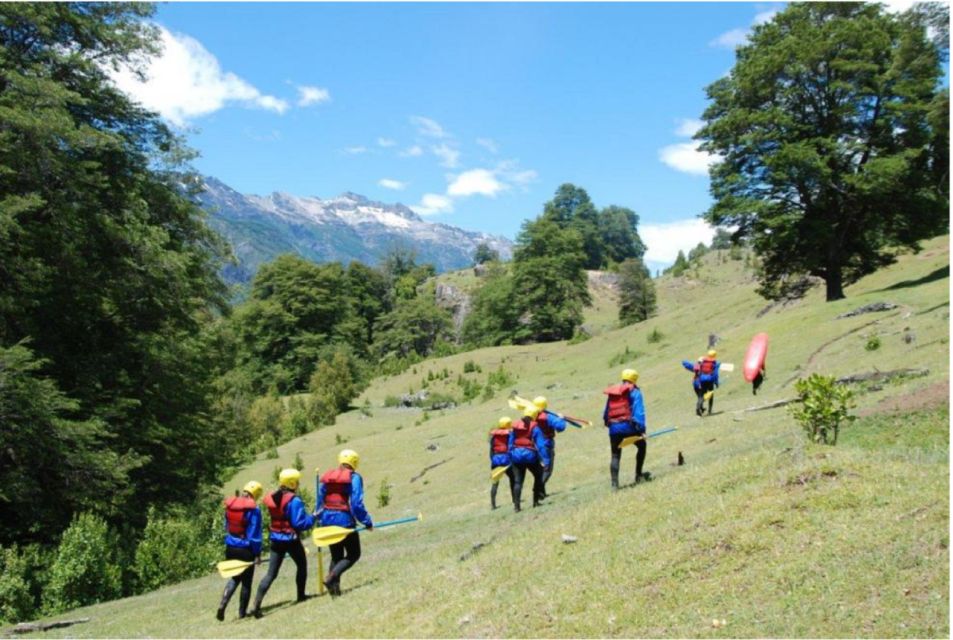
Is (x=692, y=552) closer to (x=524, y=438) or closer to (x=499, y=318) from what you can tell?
(x=524, y=438)

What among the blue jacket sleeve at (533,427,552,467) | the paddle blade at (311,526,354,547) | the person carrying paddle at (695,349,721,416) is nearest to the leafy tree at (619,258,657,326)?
the person carrying paddle at (695,349,721,416)

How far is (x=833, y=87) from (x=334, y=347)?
60436 mm

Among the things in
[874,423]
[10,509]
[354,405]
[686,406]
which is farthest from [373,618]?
[354,405]

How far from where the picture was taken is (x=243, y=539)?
12250 mm

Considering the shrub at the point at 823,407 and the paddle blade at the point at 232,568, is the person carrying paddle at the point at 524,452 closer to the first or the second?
the shrub at the point at 823,407

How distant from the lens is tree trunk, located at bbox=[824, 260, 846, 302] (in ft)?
141

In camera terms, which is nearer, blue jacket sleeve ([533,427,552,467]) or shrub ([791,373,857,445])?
shrub ([791,373,857,445])

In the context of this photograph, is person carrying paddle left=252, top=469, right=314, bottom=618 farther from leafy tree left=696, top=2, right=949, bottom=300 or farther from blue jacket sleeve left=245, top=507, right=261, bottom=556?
leafy tree left=696, top=2, right=949, bottom=300

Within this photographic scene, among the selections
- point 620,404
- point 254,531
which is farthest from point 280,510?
point 620,404

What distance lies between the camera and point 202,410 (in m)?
29.9

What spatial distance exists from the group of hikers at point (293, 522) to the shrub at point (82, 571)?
26.4 feet

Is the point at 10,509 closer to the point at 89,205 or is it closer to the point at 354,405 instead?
the point at 89,205

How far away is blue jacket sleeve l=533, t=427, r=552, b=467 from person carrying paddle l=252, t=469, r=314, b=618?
6.37 meters

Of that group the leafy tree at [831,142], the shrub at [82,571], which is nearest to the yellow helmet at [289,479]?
the shrub at [82,571]
